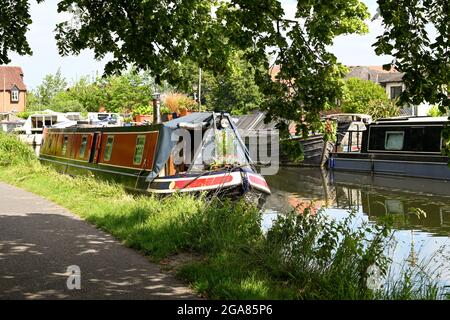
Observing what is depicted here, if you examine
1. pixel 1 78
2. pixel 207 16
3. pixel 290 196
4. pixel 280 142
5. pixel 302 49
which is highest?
pixel 1 78

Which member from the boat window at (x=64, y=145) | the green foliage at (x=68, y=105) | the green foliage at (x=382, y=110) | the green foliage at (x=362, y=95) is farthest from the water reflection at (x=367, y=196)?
the green foliage at (x=68, y=105)

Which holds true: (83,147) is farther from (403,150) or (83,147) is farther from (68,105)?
(68,105)

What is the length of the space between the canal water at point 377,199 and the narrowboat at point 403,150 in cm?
59

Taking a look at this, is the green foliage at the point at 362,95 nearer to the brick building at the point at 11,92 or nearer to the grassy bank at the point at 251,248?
the grassy bank at the point at 251,248

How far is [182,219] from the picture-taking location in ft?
25.7

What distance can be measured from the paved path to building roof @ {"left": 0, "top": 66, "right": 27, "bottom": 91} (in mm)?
67978

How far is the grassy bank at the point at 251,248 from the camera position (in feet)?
16.7

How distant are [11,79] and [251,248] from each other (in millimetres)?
73983

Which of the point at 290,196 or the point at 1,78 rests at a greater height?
the point at 1,78

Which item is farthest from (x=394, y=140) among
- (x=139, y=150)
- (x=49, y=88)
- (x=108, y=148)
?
(x=49, y=88)

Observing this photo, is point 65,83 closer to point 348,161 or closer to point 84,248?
point 348,161
